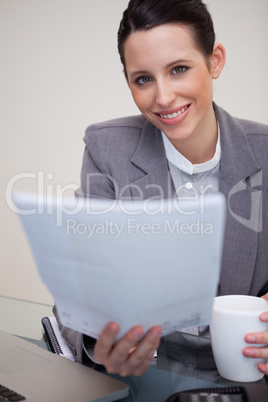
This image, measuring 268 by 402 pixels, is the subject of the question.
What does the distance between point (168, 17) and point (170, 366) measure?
2.65ft

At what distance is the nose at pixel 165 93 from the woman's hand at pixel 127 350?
629 mm

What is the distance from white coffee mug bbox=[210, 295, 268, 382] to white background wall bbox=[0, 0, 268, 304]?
6.64 feet

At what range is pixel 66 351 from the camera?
102 cm

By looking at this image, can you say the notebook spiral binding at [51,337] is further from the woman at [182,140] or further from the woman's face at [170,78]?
the woman's face at [170,78]

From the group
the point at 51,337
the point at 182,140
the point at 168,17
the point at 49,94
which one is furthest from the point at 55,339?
the point at 49,94

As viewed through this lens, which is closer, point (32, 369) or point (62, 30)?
point (32, 369)

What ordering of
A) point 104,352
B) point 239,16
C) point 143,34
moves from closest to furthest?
1. point 104,352
2. point 143,34
3. point 239,16

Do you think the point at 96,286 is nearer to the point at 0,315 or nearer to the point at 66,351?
the point at 66,351

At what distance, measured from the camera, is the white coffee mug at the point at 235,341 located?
2.81ft

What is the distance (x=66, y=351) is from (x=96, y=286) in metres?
0.35

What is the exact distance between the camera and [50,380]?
2.68ft

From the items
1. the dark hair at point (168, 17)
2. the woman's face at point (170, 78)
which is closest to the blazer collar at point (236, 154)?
the woman's face at point (170, 78)

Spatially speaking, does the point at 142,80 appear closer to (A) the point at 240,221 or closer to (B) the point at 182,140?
(B) the point at 182,140

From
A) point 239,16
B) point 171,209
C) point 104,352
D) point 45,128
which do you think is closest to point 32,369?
point 104,352
